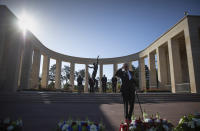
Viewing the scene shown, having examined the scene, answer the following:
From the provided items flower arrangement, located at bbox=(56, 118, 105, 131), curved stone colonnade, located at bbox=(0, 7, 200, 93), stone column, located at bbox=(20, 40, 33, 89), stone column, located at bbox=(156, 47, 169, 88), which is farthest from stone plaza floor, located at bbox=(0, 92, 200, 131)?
stone column, located at bbox=(156, 47, 169, 88)

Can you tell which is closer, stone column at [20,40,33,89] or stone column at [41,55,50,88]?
stone column at [20,40,33,89]

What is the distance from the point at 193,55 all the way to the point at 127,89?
14964 millimetres

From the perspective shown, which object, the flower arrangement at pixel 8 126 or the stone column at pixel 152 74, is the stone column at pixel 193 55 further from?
the flower arrangement at pixel 8 126

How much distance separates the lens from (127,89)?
4.36 m

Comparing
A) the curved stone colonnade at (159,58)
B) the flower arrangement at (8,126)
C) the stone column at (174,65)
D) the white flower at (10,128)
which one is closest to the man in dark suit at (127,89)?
the flower arrangement at (8,126)

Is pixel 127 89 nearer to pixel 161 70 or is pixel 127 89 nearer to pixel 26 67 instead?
pixel 26 67

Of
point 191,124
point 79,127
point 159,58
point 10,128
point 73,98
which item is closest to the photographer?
point 10,128

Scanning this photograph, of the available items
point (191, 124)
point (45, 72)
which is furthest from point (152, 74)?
point (191, 124)

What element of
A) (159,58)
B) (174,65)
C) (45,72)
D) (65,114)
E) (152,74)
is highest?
(159,58)

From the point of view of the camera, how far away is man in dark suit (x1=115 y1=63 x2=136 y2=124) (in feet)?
14.0

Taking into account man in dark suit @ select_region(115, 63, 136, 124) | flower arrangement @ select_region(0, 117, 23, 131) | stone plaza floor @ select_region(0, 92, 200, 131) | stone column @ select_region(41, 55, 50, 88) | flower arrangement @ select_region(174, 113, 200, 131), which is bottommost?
stone plaza floor @ select_region(0, 92, 200, 131)

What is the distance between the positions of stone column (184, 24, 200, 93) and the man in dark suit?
14.1 metres

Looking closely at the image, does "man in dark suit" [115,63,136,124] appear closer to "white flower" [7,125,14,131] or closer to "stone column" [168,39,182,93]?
"white flower" [7,125,14,131]

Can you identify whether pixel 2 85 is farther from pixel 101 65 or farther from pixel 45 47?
pixel 101 65
